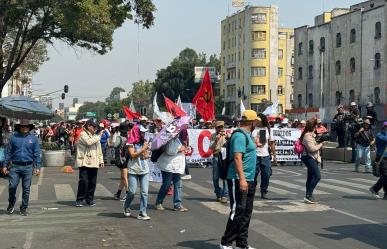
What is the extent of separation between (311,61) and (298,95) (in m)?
5.04

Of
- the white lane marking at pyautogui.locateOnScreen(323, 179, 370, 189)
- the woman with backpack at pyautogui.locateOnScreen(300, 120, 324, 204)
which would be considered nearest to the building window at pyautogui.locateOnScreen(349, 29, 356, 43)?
the white lane marking at pyautogui.locateOnScreen(323, 179, 370, 189)

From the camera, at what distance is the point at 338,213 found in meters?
10.3

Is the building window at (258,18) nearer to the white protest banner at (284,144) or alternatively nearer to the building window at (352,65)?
the building window at (352,65)

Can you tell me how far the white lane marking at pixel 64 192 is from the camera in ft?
41.7

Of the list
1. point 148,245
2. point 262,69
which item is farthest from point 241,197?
point 262,69

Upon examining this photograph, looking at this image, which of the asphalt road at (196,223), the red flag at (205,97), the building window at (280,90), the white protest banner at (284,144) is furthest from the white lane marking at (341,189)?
the building window at (280,90)

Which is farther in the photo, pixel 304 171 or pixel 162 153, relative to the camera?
pixel 304 171

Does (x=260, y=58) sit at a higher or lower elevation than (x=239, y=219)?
higher

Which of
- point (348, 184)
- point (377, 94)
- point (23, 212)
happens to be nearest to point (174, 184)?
point (23, 212)

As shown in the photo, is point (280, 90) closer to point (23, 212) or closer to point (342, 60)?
point (342, 60)

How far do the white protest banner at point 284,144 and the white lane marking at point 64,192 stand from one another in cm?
1008

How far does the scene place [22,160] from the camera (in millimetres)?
10359

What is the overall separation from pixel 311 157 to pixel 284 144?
1158 cm

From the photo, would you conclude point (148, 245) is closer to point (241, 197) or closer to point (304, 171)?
point (241, 197)
